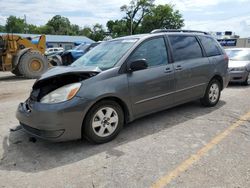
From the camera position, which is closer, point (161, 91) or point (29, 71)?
point (161, 91)

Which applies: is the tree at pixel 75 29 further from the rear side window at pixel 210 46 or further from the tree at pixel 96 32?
the rear side window at pixel 210 46

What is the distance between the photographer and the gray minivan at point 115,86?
379 cm

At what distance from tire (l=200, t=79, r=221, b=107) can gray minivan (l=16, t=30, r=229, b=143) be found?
0.20 m

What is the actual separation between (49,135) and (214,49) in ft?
14.7

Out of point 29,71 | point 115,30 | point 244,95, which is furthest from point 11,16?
point 244,95

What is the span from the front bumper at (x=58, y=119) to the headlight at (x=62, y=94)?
8cm

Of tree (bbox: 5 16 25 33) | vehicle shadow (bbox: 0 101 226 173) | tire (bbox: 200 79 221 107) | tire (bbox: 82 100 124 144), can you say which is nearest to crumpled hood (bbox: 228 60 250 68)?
tire (bbox: 200 79 221 107)

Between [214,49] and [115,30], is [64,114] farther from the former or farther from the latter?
[115,30]

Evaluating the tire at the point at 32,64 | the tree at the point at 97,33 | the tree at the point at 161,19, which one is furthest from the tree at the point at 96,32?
the tire at the point at 32,64

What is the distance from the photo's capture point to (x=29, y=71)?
42.0 feet

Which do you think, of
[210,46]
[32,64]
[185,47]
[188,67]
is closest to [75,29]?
[32,64]

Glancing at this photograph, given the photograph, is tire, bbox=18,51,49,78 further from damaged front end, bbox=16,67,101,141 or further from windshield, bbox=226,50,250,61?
damaged front end, bbox=16,67,101,141

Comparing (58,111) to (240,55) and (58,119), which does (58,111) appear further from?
(240,55)

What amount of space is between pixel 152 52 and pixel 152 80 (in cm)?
55
